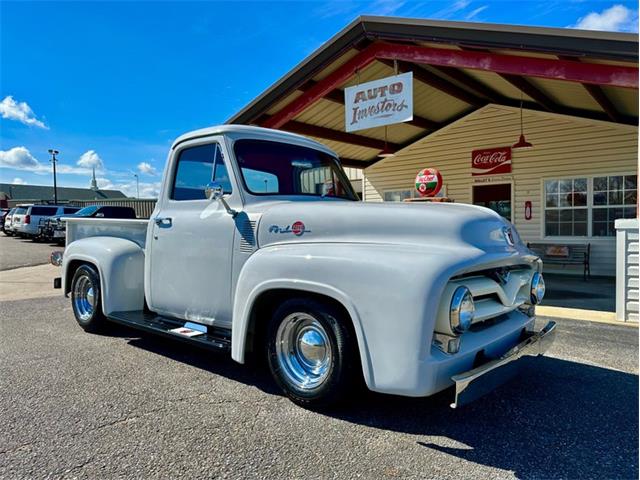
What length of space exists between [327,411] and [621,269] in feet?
17.4

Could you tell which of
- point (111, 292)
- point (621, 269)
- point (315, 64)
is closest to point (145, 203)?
point (315, 64)

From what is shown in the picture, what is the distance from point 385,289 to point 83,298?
179 inches

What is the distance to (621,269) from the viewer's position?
6305 millimetres

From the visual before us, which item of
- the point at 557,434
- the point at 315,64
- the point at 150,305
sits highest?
the point at 315,64

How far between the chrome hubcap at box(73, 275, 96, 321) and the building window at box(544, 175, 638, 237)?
11049 mm

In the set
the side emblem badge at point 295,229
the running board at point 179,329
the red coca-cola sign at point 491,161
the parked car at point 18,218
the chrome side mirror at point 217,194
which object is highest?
the red coca-cola sign at point 491,161

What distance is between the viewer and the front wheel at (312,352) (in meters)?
2.95

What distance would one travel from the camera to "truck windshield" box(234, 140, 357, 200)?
13.1 feet

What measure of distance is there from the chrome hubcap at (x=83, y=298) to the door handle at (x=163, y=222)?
1585 mm

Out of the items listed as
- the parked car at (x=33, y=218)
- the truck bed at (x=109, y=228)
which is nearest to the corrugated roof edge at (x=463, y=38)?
the truck bed at (x=109, y=228)

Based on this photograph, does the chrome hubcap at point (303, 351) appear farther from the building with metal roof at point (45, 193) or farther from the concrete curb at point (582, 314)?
the building with metal roof at point (45, 193)

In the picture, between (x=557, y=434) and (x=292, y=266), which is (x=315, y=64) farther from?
(x=557, y=434)

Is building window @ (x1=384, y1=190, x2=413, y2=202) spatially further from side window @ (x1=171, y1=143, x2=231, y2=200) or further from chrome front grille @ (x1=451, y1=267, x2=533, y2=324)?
chrome front grille @ (x1=451, y1=267, x2=533, y2=324)

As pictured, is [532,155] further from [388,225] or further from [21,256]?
[21,256]
